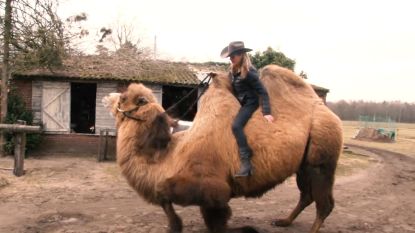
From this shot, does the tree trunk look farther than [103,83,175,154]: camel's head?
Yes

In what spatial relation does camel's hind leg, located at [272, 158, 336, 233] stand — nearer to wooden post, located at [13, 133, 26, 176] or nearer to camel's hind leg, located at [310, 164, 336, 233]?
camel's hind leg, located at [310, 164, 336, 233]

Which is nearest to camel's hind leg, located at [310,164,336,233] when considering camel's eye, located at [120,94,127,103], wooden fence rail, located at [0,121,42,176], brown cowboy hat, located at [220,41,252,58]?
brown cowboy hat, located at [220,41,252,58]

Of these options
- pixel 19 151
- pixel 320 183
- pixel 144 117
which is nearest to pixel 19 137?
pixel 19 151

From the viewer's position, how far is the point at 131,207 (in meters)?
7.96

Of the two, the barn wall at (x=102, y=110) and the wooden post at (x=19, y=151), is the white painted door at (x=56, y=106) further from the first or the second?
the wooden post at (x=19, y=151)

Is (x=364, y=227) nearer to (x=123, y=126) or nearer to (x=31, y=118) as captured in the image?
(x=123, y=126)

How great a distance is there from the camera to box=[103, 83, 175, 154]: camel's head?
5219 millimetres

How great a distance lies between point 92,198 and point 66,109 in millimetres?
8651

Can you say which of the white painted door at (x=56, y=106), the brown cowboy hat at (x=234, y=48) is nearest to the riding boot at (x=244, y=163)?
the brown cowboy hat at (x=234, y=48)

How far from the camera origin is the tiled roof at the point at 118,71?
16375 mm

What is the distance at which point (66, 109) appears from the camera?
54.8 feet

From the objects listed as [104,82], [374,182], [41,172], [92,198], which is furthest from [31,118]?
[374,182]

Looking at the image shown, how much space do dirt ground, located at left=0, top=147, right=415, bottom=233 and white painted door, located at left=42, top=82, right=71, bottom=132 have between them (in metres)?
3.86

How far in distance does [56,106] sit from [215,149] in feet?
42.4
